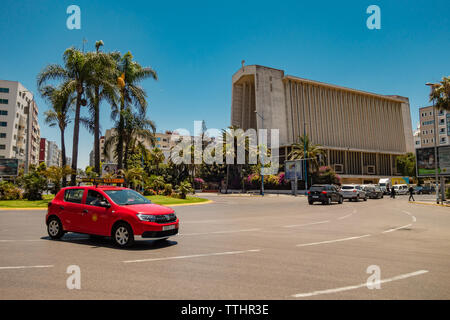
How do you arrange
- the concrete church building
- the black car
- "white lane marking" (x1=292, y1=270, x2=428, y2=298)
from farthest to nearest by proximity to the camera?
the concrete church building, the black car, "white lane marking" (x1=292, y1=270, x2=428, y2=298)

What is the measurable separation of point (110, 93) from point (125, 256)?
21293mm

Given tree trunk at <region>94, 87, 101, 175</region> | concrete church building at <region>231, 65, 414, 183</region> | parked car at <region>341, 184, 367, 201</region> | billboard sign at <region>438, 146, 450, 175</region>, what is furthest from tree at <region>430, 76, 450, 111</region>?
concrete church building at <region>231, 65, 414, 183</region>

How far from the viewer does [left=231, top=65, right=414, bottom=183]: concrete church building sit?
7925 cm

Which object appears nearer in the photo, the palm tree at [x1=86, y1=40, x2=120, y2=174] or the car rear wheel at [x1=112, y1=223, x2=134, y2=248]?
the car rear wheel at [x1=112, y1=223, x2=134, y2=248]

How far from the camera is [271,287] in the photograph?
4.74 meters

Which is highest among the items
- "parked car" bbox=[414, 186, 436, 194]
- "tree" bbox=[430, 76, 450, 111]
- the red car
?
"tree" bbox=[430, 76, 450, 111]

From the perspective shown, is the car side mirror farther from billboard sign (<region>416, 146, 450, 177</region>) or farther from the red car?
billboard sign (<region>416, 146, 450, 177</region>)

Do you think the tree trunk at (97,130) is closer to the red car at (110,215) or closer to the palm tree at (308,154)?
the red car at (110,215)

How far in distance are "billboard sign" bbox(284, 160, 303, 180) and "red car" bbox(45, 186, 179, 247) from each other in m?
48.0

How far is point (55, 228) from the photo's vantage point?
9234 mm

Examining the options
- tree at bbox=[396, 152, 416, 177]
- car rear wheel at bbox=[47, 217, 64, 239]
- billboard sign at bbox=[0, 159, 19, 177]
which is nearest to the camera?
car rear wheel at bbox=[47, 217, 64, 239]

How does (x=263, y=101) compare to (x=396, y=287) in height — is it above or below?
above
